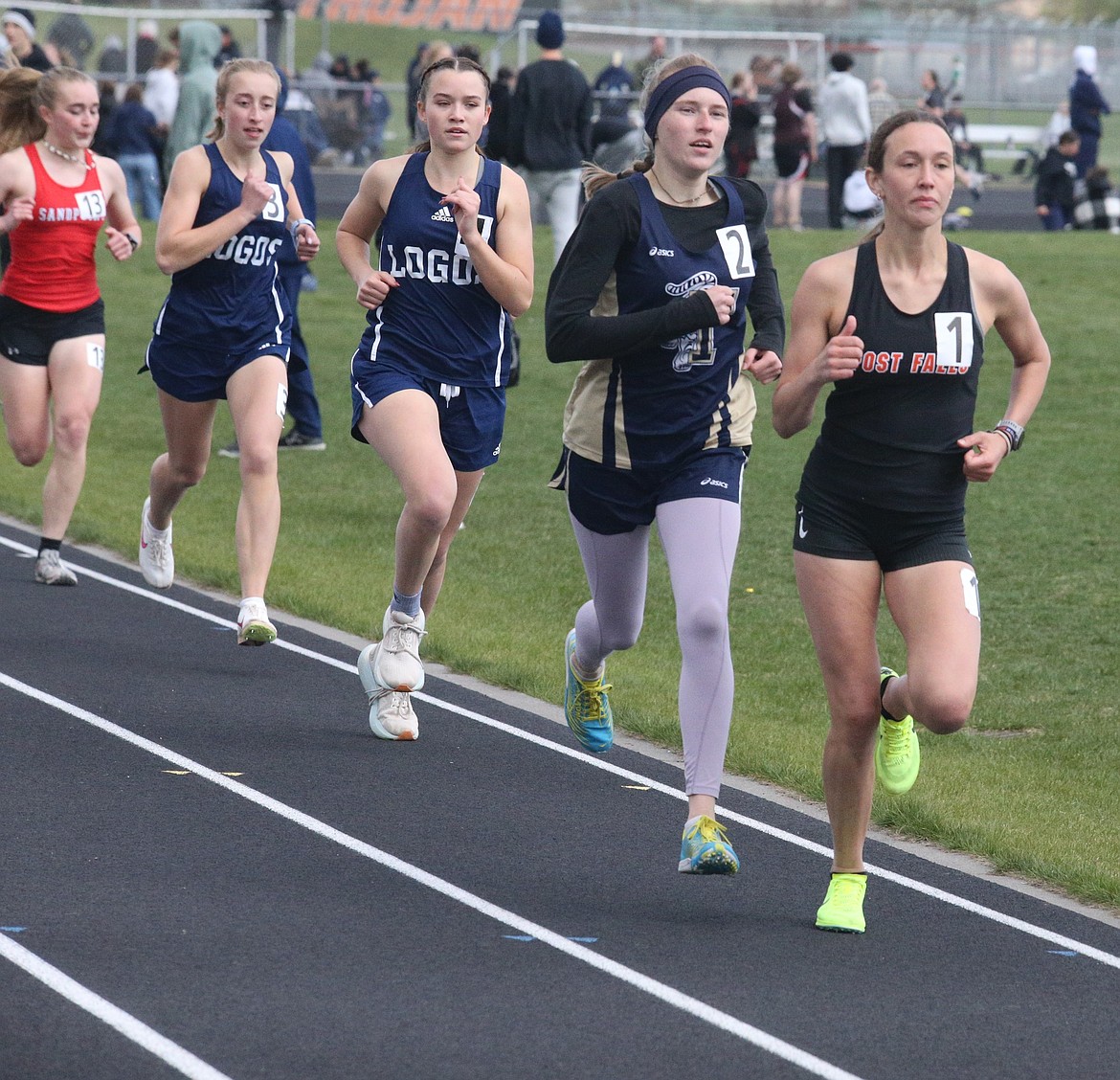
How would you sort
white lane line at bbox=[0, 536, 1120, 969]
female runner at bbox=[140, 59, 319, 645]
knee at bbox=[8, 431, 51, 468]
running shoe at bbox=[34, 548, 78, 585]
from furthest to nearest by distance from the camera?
running shoe at bbox=[34, 548, 78, 585] → knee at bbox=[8, 431, 51, 468] → female runner at bbox=[140, 59, 319, 645] → white lane line at bbox=[0, 536, 1120, 969]

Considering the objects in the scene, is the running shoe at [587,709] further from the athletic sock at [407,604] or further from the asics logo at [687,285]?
the asics logo at [687,285]

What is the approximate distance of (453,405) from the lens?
686cm

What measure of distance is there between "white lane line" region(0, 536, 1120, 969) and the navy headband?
7.18 feet

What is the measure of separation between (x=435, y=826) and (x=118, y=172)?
4.30m

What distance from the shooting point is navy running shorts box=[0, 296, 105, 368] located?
905cm

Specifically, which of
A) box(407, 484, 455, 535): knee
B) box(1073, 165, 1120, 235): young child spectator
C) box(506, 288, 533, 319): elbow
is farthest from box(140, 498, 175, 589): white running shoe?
box(1073, 165, 1120, 235): young child spectator

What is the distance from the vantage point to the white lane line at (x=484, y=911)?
4391mm

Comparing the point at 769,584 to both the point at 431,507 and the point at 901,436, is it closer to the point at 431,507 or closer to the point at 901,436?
the point at 431,507

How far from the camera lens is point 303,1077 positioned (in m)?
4.11

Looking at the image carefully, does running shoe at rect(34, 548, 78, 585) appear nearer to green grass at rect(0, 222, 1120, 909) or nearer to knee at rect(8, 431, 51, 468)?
knee at rect(8, 431, 51, 468)

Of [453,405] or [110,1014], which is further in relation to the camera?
[453,405]

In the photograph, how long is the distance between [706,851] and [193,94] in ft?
52.4

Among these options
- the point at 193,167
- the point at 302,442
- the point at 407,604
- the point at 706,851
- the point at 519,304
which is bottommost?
the point at 706,851

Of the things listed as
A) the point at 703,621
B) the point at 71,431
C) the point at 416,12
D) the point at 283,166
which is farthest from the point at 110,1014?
the point at 416,12
